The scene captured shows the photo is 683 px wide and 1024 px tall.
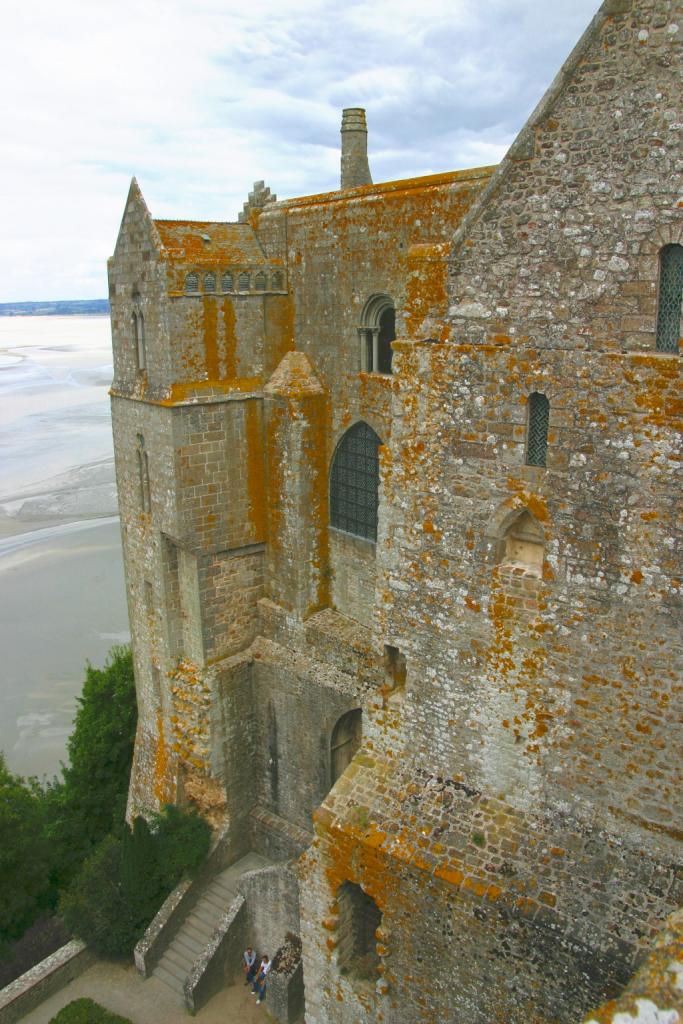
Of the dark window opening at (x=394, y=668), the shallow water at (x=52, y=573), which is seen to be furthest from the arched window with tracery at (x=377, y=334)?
the shallow water at (x=52, y=573)

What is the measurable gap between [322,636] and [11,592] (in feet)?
76.0

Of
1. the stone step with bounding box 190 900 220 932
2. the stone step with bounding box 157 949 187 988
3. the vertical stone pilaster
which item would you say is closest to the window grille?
the vertical stone pilaster

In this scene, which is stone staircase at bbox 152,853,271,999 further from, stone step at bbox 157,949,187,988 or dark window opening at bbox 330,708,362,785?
dark window opening at bbox 330,708,362,785

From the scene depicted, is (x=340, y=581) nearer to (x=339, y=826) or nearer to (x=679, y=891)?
(x=339, y=826)

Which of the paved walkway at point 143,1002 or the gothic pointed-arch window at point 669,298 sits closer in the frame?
the gothic pointed-arch window at point 669,298

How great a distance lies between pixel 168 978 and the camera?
46.3 feet

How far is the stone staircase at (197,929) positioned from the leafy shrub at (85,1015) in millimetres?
1097

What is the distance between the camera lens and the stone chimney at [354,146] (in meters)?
15.3

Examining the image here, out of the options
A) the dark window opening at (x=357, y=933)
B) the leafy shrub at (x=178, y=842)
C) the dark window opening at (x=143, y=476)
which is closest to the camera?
the dark window opening at (x=357, y=933)

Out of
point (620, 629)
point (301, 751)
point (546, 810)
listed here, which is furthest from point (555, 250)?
point (301, 751)

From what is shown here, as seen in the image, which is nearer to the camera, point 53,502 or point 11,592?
point 11,592

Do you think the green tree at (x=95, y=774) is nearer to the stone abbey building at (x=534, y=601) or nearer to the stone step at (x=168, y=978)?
the stone step at (x=168, y=978)

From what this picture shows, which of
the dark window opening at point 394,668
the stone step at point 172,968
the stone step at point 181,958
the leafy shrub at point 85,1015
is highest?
the dark window opening at point 394,668

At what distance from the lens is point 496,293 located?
5762mm
